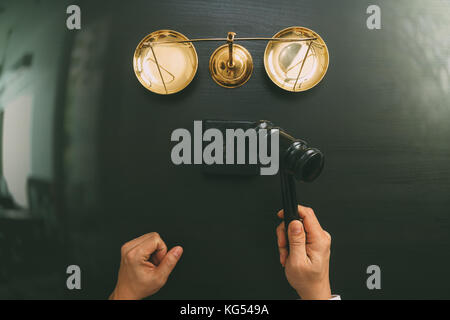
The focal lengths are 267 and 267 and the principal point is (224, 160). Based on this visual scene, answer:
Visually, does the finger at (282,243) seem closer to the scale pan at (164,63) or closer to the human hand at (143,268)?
the human hand at (143,268)

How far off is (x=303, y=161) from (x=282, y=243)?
0.23 m

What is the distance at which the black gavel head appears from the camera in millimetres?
491

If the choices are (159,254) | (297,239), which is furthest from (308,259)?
(159,254)

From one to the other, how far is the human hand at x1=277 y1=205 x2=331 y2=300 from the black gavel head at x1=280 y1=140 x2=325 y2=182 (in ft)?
0.37

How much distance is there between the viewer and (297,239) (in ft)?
1.79

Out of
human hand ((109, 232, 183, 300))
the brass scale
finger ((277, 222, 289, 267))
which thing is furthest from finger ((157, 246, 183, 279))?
the brass scale

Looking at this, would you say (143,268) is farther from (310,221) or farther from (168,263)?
(310,221)

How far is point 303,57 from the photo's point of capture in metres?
0.62

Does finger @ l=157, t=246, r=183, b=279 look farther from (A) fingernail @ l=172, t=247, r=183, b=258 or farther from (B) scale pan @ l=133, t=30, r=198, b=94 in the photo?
(B) scale pan @ l=133, t=30, r=198, b=94

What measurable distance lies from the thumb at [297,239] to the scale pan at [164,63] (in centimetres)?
40

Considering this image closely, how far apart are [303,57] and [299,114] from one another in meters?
0.13

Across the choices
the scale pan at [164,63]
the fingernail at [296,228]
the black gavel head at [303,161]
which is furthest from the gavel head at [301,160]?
the scale pan at [164,63]

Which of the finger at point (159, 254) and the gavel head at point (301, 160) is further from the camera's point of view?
the finger at point (159, 254)

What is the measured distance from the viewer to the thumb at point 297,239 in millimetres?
545
